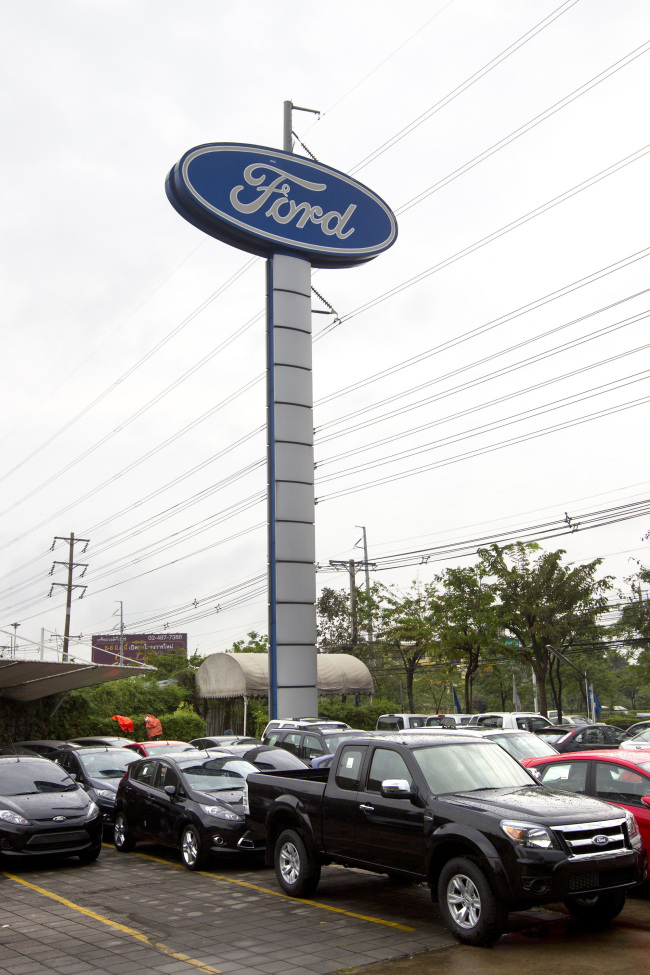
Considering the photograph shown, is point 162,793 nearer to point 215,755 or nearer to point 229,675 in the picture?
point 215,755

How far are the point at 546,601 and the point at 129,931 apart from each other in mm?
30942

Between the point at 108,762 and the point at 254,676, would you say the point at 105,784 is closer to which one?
the point at 108,762

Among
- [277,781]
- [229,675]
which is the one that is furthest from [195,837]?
[229,675]

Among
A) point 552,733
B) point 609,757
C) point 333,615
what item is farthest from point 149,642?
point 609,757

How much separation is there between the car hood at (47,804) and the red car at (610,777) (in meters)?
6.74

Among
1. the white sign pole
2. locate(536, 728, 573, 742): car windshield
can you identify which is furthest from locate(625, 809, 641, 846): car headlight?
the white sign pole

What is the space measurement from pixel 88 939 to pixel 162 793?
481cm

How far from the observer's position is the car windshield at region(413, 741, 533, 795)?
883cm

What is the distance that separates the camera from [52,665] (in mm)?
24656

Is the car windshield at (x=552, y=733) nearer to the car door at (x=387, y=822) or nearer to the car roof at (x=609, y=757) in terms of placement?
the car roof at (x=609, y=757)

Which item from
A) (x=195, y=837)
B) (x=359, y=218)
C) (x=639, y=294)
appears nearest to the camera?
(x=195, y=837)

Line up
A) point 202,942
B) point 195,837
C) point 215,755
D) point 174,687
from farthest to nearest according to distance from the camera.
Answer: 1. point 174,687
2. point 215,755
3. point 195,837
4. point 202,942

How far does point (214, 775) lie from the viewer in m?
13.8

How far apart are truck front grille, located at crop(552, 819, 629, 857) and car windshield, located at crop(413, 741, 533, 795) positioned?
1.22 m
